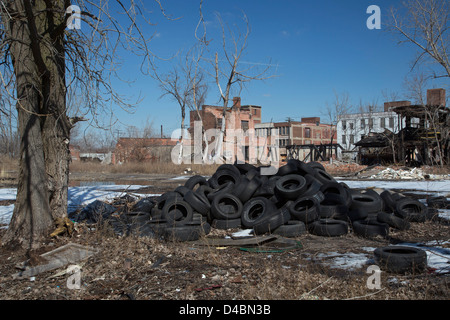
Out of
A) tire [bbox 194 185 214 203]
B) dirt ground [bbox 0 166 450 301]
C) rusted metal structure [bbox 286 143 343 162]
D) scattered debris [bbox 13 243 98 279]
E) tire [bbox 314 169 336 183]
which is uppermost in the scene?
rusted metal structure [bbox 286 143 343 162]

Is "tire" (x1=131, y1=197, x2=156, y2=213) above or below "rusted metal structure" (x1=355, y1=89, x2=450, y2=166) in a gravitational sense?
below

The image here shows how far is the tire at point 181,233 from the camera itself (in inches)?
248

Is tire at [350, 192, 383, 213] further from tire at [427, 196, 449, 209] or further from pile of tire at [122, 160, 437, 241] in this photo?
tire at [427, 196, 449, 209]

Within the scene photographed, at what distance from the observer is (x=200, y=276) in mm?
4328

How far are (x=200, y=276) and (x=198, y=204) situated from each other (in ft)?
11.4

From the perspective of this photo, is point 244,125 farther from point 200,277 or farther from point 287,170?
point 200,277

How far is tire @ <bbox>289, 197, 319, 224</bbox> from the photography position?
7.09 m

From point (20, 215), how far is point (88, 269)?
1704mm

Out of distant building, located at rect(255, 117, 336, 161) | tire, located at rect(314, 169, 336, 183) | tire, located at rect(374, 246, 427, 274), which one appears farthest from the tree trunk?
distant building, located at rect(255, 117, 336, 161)

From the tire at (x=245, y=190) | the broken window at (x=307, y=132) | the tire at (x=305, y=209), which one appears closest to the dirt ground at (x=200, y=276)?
the tire at (x=305, y=209)

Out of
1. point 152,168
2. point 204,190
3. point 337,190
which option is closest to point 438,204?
point 337,190

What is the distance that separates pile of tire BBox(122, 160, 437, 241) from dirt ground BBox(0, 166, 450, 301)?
2.69ft

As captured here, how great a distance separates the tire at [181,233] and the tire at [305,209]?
211cm
